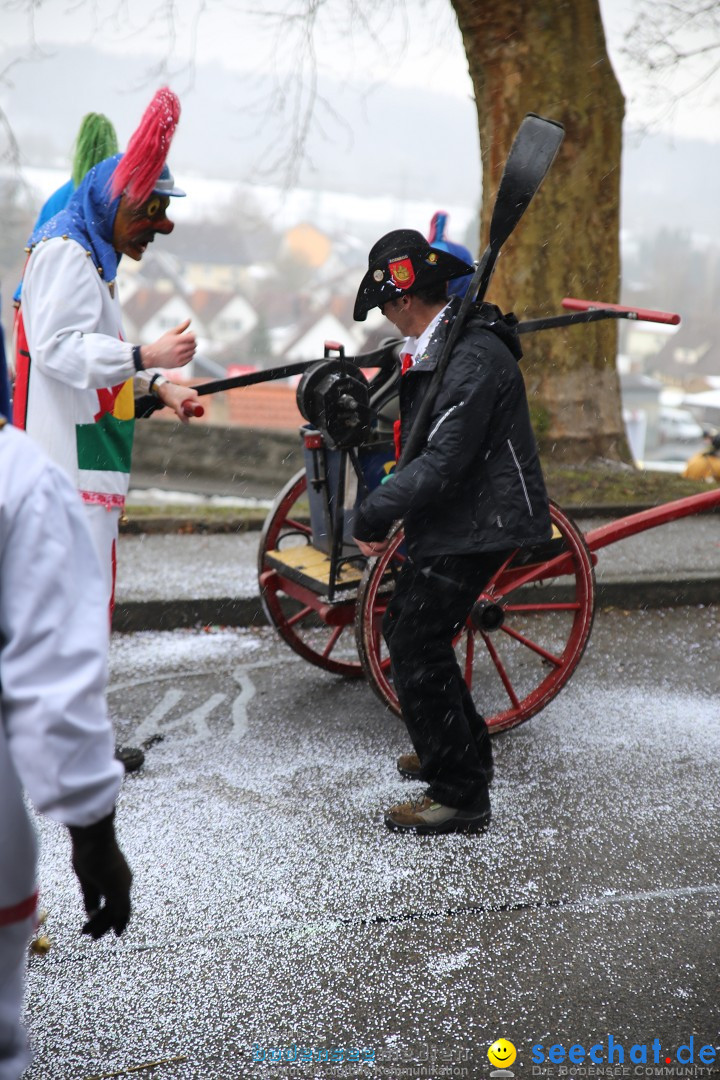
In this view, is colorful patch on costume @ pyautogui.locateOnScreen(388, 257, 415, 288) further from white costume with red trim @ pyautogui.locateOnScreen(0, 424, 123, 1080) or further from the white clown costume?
white costume with red trim @ pyautogui.locateOnScreen(0, 424, 123, 1080)

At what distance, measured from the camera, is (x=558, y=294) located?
25.8 feet

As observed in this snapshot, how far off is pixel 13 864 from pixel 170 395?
2050 mm

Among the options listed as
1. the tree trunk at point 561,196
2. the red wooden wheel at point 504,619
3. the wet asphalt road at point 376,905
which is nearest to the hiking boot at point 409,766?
the wet asphalt road at point 376,905

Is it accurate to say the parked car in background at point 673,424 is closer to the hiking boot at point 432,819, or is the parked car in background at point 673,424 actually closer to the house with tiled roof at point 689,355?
the house with tiled roof at point 689,355

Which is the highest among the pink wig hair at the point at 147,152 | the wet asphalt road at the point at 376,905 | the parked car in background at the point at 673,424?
the pink wig hair at the point at 147,152

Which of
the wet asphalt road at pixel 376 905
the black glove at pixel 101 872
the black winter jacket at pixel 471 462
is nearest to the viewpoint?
the black glove at pixel 101 872

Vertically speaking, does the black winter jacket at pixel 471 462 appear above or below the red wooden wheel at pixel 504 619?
above

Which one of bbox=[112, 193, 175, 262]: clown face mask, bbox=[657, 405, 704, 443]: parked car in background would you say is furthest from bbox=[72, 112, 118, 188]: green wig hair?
bbox=[657, 405, 704, 443]: parked car in background

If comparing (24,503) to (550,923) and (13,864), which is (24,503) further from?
(550,923)

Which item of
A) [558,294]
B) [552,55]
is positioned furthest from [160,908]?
[552,55]

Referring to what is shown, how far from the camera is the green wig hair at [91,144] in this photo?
3557mm

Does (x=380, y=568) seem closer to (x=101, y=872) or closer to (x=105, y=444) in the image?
(x=105, y=444)

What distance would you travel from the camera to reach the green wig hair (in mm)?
3557

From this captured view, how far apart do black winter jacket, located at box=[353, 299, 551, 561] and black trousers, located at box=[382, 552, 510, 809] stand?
0.32 ft
